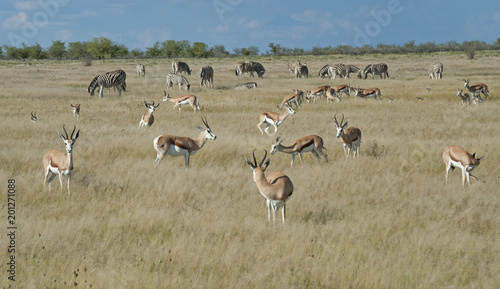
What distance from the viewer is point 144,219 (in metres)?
7.02

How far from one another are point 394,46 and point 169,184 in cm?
11668

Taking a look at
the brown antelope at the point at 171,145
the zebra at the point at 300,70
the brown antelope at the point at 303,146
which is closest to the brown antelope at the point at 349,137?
the brown antelope at the point at 303,146

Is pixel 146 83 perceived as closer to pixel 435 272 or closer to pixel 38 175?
pixel 38 175

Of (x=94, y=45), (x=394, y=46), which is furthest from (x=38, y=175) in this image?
(x=394, y=46)

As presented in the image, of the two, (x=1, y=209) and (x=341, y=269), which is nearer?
(x=341, y=269)

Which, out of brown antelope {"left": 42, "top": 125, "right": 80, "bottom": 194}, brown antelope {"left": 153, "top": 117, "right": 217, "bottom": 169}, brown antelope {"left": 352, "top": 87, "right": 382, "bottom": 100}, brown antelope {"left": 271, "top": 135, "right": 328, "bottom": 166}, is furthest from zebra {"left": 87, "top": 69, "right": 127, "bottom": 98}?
brown antelope {"left": 42, "top": 125, "right": 80, "bottom": 194}

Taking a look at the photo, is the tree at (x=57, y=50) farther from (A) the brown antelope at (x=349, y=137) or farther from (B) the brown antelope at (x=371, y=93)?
(A) the brown antelope at (x=349, y=137)

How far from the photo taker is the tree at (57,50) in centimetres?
12594

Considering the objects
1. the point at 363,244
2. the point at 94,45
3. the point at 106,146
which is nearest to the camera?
the point at 363,244

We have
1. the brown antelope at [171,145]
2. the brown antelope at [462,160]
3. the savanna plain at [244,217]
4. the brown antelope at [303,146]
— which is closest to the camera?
the savanna plain at [244,217]

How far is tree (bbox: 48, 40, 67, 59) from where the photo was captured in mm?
125938

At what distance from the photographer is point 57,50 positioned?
12594cm

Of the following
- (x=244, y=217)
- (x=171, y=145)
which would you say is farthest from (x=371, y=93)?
(x=244, y=217)

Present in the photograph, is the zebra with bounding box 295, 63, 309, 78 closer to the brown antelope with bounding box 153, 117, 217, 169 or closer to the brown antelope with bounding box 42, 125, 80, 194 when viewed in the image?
the brown antelope with bounding box 153, 117, 217, 169
